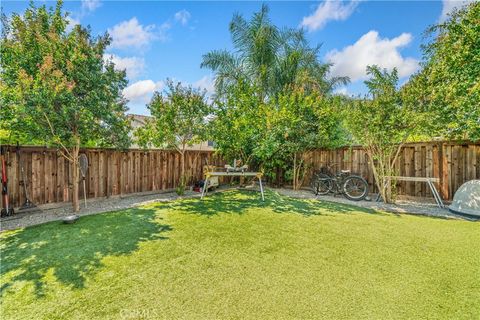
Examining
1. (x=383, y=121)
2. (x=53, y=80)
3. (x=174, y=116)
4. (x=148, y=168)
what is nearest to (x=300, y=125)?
(x=383, y=121)

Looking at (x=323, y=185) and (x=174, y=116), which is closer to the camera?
(x=174, y=116)

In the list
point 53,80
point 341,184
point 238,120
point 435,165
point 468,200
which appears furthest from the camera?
point 238,120

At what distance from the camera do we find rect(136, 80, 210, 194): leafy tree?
6.93m

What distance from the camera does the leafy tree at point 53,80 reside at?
13.6ft

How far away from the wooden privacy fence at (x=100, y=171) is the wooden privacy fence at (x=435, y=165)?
20.8ft

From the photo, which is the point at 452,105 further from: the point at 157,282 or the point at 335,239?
the point at 157,282

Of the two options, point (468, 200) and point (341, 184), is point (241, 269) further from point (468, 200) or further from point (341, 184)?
point (341, 184)

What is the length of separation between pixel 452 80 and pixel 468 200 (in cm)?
259

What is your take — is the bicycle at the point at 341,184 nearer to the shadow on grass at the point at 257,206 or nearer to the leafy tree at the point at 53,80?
the shadow on grass at the point at 257,206

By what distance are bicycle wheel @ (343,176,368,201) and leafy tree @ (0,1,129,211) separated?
266 inches

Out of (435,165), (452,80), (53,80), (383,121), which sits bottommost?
(435,165)

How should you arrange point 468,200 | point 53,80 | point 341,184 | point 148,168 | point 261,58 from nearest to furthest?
point 53,80 < point 468,200 < point 341,184 < point 148,168 < point 261,58

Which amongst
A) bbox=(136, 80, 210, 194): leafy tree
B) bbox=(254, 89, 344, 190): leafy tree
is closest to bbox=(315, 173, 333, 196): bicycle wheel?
bbox=(254, 89, 344, 190): leafy tree

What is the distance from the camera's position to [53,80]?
13.9 feet
